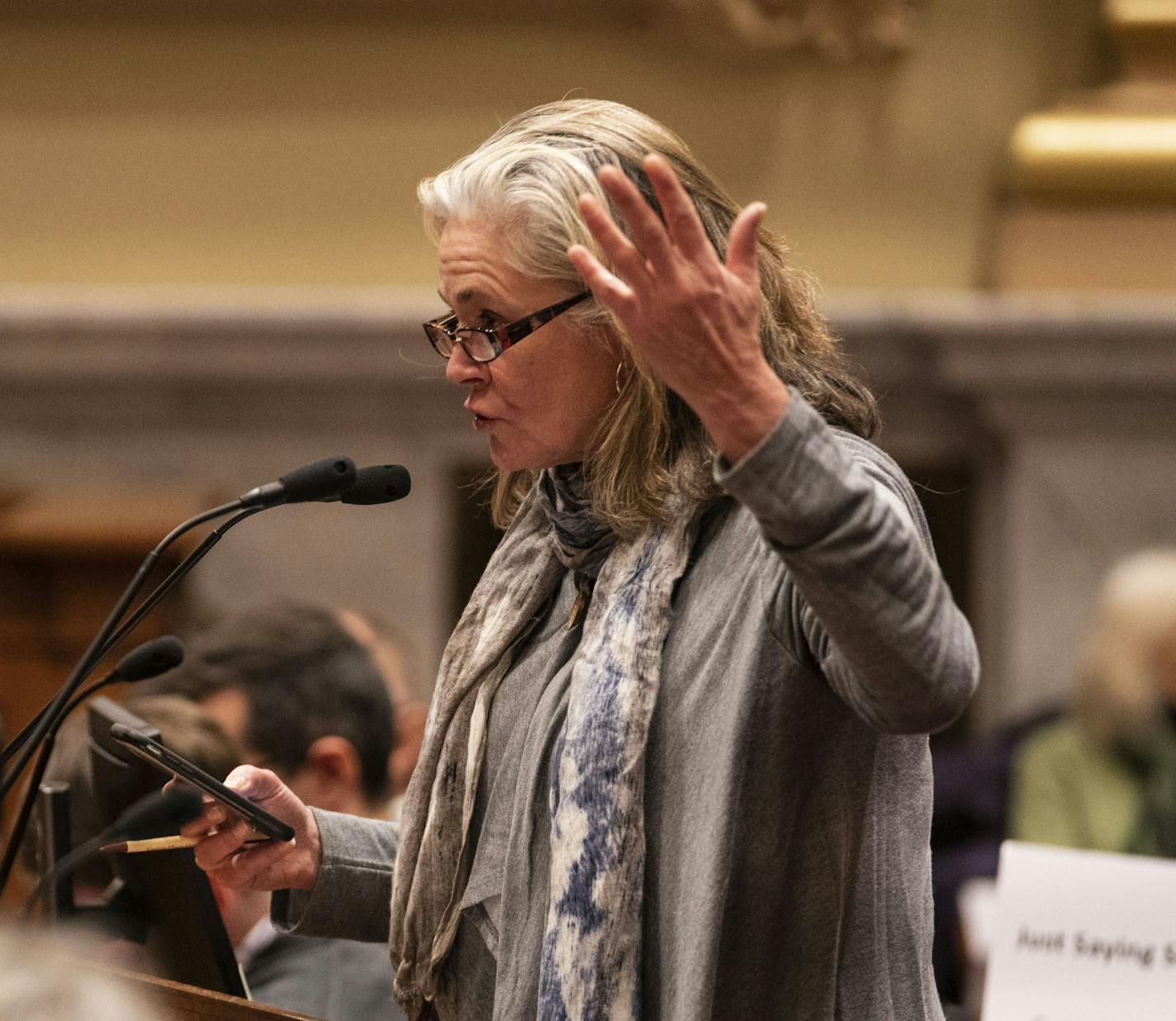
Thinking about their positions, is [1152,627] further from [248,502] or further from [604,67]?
[248,502]

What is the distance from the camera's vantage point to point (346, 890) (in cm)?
182

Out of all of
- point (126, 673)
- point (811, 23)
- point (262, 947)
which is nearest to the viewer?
point (126, 673)

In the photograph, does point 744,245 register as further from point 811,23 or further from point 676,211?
point 811,23

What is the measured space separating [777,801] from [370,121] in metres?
3.51

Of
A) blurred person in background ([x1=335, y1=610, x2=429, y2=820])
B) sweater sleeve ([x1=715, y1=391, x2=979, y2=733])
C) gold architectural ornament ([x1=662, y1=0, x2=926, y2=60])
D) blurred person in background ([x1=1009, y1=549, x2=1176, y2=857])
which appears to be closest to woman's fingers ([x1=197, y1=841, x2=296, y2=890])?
sweater sleeve ([x1=715, y1=391, x2=979, y2=733])

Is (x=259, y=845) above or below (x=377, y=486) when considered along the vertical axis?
below

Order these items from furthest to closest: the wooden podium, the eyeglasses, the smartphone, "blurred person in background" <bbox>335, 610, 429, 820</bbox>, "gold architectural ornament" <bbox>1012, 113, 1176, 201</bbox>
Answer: "gold architectural ornament" <bbox>1012, 113, 1176, 201</bbox> < "blurred person in background" <bbox>335, 610, 429, 820</bbox> < the eyeglasses < the smartphone < the wooden podium

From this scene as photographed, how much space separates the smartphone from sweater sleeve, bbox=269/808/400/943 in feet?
0.60

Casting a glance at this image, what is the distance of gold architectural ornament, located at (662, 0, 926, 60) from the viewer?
4.54m

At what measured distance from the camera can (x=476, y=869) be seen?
5.45ft

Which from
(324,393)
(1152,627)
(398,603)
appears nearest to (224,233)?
(324,393)

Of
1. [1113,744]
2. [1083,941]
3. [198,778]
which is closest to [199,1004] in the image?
[198,778]

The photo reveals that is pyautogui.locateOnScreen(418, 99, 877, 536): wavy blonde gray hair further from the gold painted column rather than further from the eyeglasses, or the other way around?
the gold painted column

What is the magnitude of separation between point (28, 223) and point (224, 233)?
0.49m
